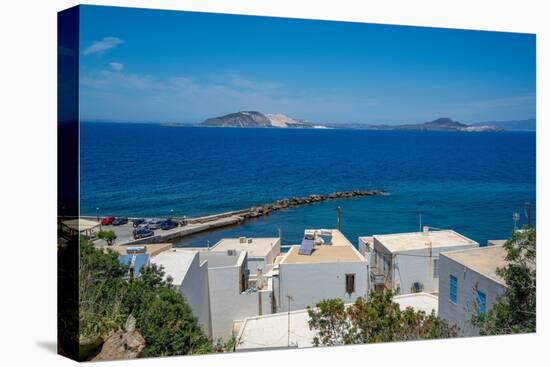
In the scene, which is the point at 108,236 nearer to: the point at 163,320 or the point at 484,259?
the point at 163,320

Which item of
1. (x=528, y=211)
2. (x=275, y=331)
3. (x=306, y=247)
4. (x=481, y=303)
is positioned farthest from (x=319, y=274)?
(x=528, y=211)

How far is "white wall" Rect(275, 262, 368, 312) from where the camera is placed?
8.19 metres

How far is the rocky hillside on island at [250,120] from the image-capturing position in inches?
319

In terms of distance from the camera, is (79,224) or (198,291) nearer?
(79,224)

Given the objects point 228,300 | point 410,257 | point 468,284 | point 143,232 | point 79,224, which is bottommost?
point 228,300

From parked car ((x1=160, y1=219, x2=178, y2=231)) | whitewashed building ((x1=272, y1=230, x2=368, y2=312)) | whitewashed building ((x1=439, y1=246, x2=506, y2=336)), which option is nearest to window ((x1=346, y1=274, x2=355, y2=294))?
whitewashed building ((x1=272, y1=230, x2=368, y2=312))

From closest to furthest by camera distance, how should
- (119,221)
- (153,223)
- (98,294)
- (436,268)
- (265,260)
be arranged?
(98,294) < (119,221) < (153,223) < (265,260) < (436,268)

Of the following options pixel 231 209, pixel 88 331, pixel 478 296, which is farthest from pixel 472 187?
pixel 88 331

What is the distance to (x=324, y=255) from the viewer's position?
8.66 meters

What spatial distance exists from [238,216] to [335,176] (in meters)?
1.28

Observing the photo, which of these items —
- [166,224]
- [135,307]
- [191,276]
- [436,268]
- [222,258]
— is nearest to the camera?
[135,307]

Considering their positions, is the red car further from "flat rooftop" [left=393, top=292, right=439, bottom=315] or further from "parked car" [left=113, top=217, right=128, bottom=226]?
"flat rooftop" [left=393, top=292, right=439, bottom=315]

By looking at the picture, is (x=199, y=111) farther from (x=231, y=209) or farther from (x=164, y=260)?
(x=164, y=260)

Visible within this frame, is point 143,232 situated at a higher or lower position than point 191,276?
higher
